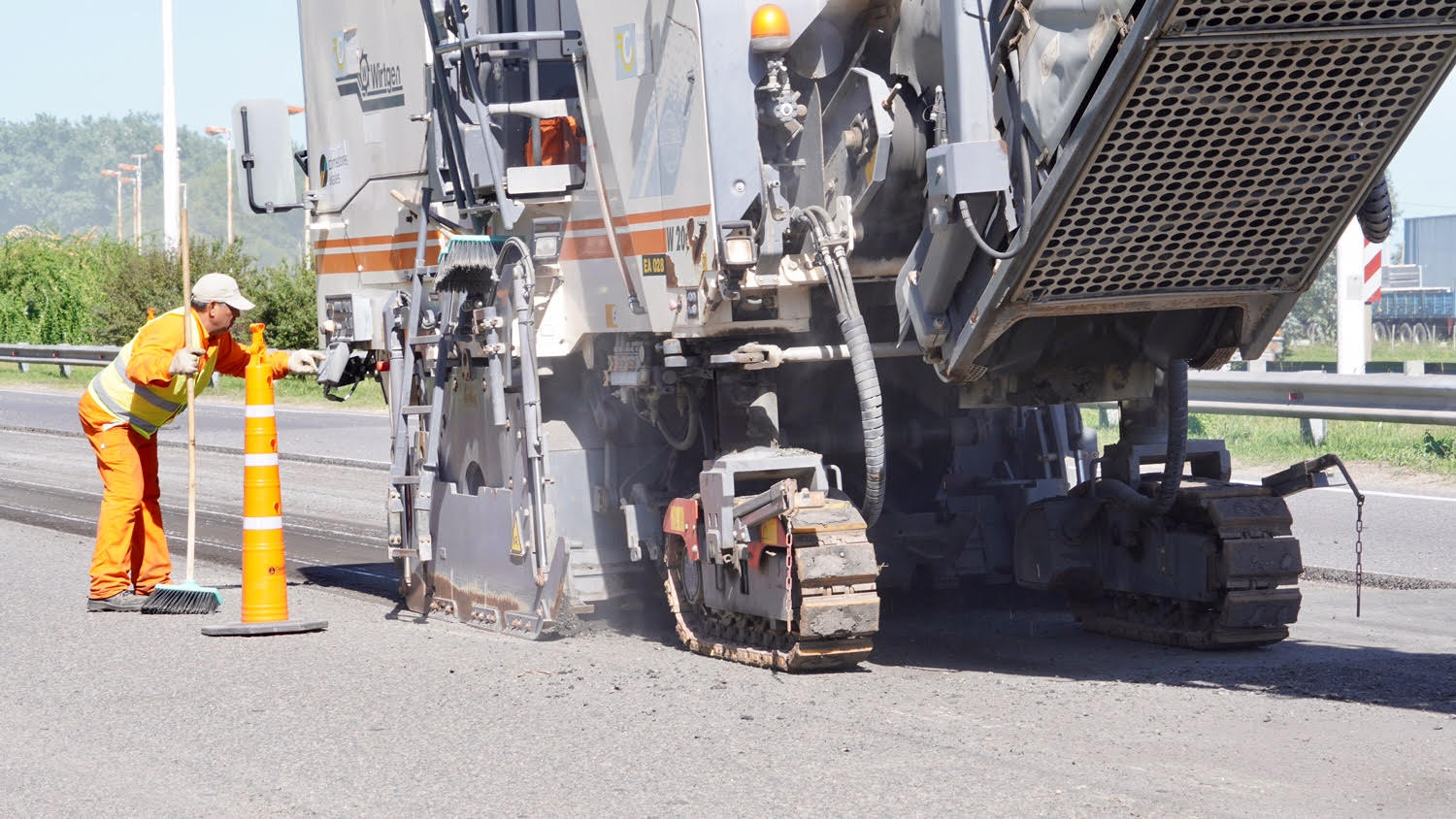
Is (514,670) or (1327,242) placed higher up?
(1327,242)

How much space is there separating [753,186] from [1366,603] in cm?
371

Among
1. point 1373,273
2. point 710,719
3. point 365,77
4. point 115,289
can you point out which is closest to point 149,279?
point 115,289

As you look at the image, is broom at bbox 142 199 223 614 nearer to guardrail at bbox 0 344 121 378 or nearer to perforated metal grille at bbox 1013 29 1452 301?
perforated metal grille at bbox 1013 29 1452 301

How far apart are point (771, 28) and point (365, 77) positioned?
3.92 meters

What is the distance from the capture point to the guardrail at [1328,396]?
12.4 metres

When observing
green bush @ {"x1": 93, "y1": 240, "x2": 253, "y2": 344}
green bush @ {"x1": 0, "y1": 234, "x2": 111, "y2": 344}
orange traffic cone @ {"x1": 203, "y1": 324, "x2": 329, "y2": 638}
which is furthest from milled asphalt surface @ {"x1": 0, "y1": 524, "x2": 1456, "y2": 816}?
green bush @ {"x1": 0, "y1": 234, "x2": 111, "y2": 344}

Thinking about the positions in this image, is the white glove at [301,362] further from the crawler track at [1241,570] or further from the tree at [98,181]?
the tree at [98,181]

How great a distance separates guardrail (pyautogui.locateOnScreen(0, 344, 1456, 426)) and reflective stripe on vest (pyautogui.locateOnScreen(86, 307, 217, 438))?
7069 millimetres

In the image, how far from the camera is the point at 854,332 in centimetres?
668

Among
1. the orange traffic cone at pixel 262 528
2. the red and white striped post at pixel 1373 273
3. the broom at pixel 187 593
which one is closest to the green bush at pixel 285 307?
the red and white striped post at pixel 1373 273

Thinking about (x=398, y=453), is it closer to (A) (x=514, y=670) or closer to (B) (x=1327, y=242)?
(A) (x=514, y=670)

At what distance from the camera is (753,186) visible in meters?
6.90

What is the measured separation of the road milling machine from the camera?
19.1 ft

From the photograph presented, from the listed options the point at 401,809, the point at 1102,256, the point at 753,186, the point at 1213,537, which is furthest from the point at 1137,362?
the point at 401,809
